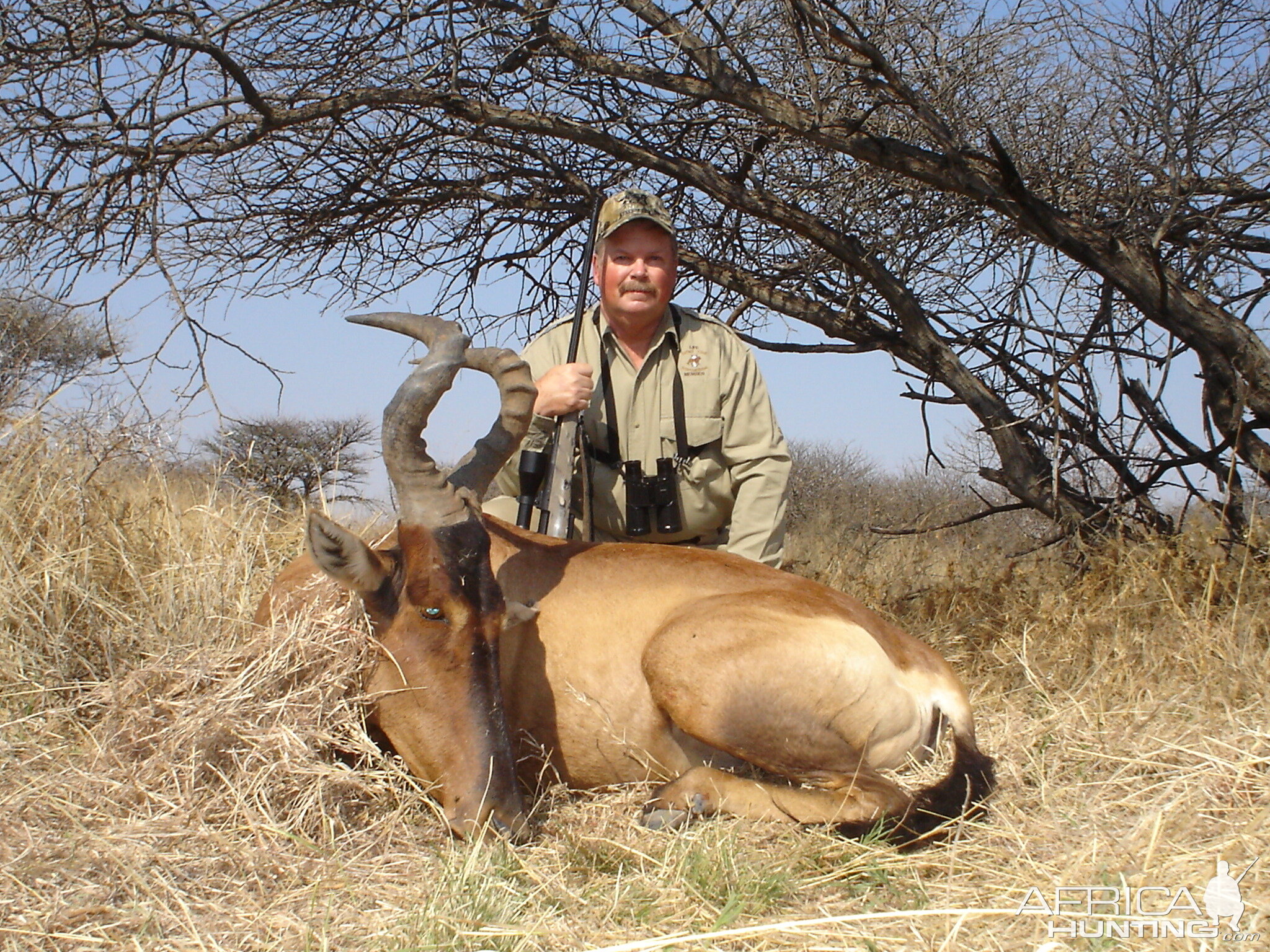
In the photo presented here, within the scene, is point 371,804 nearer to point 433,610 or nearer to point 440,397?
point 433,610

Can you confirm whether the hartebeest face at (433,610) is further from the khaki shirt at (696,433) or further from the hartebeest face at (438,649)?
the khaki shirt at (696,433)

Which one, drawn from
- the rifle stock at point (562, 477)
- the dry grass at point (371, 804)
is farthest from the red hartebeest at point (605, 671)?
the rifle stock at point (562, 477)

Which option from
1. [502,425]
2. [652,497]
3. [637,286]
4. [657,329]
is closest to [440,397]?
[502,425]

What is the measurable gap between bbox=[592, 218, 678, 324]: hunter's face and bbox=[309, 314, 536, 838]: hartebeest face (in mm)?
2178

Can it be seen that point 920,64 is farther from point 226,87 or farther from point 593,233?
point 226,87

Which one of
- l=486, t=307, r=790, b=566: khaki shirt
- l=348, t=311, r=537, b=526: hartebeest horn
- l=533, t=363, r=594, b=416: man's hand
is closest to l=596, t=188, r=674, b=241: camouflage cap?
l=486, t=307, r=790, b=566: khaki shirt

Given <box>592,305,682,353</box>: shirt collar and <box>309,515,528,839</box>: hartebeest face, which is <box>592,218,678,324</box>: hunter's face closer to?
<box>592,305,682,353</box>: shirt collar

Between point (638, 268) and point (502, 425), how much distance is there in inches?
74.3

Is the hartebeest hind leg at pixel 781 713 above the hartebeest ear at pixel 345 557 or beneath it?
beneath

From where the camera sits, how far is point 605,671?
4.09 meters

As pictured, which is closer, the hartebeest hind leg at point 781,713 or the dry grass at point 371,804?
the dry grass at point 371,804

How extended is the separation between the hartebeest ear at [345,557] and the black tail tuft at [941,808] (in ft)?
5.91

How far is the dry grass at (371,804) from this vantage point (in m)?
2.79

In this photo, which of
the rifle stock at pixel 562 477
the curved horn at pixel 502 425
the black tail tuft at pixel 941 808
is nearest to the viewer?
the black tail tuft at pixel 941 808
